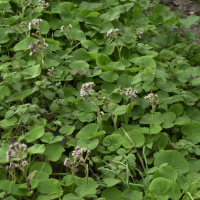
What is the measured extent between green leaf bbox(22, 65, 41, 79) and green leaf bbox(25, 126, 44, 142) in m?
0.61

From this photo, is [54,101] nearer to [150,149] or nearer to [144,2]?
[150,149]

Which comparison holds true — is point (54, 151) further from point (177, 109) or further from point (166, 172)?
point (177, 109)

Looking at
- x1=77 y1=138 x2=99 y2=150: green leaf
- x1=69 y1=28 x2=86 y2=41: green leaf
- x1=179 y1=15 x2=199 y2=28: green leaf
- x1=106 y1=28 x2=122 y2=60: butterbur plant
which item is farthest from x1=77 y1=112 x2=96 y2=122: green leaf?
x1=179 y1=15 x2=199 y2=28: green leaf

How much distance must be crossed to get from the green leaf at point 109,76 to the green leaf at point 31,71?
0.63m

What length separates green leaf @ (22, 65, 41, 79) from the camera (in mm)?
2359

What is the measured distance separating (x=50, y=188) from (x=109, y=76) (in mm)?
1309

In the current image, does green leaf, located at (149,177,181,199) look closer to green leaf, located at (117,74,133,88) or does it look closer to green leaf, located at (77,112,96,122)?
green leaf, located at (77,112,96,122)

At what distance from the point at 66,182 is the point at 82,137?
1.32 feet

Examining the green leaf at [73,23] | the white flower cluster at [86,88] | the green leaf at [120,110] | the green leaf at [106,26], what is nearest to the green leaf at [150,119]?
the green leaf at [120,110]

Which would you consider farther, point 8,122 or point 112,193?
point 8,122

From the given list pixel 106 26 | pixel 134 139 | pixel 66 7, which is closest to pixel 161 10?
pixel 106 26

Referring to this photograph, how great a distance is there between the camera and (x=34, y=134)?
6.37 feet

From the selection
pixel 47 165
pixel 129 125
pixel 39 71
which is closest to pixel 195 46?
pixel 129 125

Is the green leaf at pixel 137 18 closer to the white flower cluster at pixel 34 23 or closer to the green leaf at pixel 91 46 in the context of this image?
the green leaf at pixel 91 46
